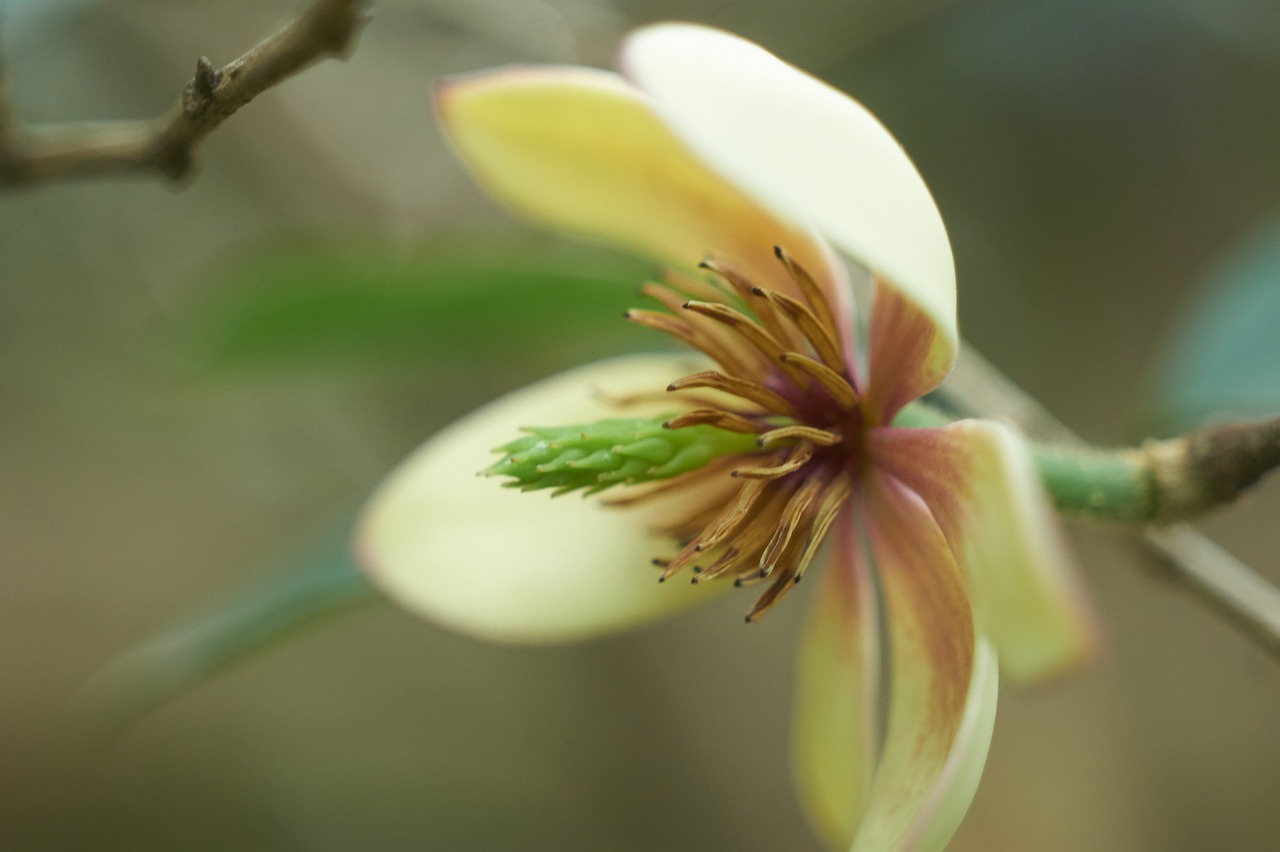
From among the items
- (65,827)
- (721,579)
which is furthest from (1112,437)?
(65,827)

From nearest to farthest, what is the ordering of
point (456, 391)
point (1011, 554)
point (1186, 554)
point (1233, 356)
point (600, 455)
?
1. point (1011, 554)
2. point (600, 455)
3. point (1186, 554)
4. point (1233, 356)
5. point (456, 391)

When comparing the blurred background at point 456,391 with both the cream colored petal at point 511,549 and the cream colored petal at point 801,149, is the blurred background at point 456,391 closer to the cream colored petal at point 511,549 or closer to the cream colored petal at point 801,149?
the cream colored petal at point 511,549

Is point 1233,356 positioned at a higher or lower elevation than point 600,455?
lower

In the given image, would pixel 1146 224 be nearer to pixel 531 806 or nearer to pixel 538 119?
pixel 531 806

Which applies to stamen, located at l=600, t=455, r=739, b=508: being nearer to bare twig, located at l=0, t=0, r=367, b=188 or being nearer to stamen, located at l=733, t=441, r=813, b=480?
stamen, located at l=733, t=441, r=813, b=480

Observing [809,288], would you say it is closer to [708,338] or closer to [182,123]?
[708,338]

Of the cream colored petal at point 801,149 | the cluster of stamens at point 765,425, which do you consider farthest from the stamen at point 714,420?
the cream colored petal at point 801,149

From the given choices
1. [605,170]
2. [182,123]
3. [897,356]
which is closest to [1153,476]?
[897,356]
